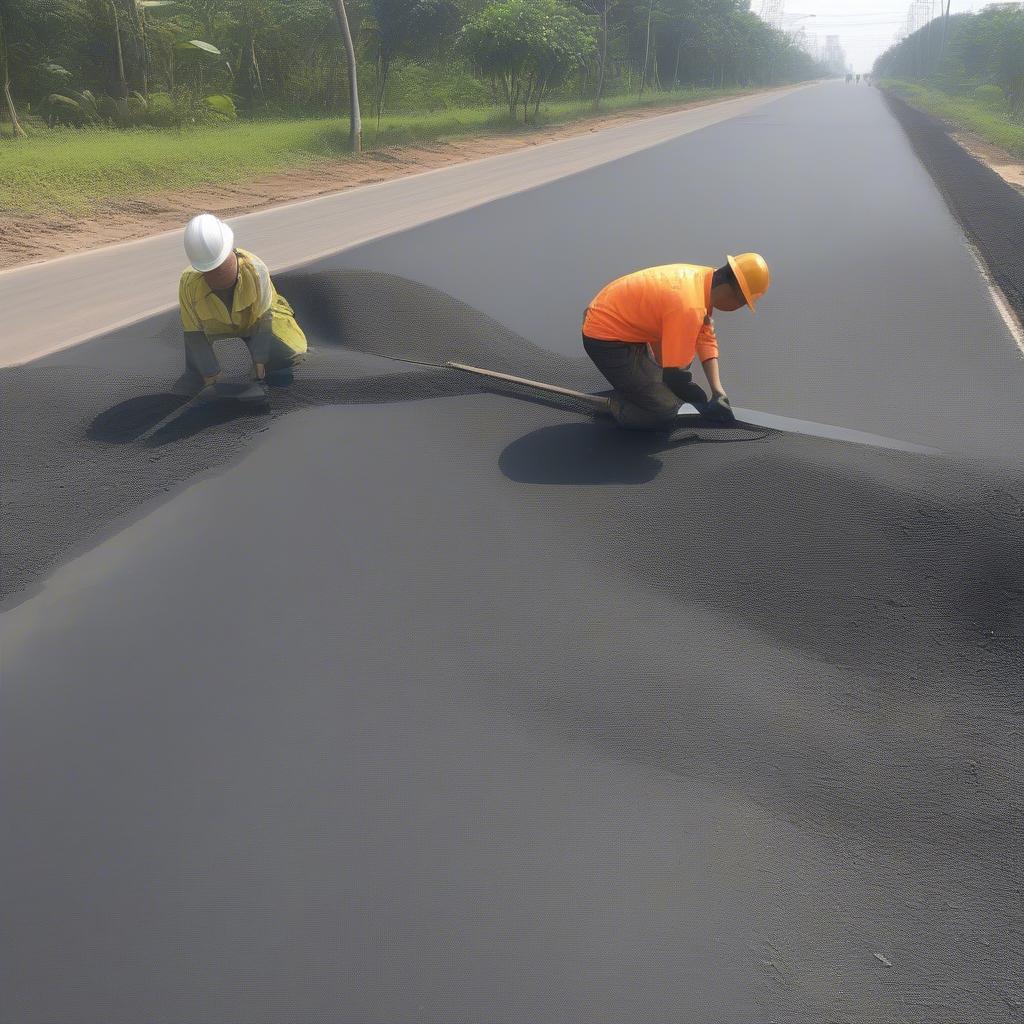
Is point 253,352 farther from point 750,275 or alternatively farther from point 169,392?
point 750,275

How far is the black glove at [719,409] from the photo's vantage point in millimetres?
4895

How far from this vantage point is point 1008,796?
2.91 meters

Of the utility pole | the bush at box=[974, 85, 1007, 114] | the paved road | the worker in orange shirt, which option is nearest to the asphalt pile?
the worker in orange shirt

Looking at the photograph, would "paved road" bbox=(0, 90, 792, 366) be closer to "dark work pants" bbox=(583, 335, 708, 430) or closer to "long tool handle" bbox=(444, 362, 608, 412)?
"long tool handle" bbox=(444, 362, 608, 412)

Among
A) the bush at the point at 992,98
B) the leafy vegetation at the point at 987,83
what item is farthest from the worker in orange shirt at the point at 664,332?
the bush at the point at 992,98

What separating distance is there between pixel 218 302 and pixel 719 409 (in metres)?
2.89

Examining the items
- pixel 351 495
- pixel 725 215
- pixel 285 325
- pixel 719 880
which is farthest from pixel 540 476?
pixel 725 215

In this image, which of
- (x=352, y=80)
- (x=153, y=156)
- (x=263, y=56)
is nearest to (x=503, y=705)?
(x=153, y=156)

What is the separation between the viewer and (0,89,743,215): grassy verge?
12.7 meters

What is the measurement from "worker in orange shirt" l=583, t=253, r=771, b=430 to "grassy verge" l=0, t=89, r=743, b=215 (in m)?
9.65

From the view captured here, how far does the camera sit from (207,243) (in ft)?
16.5

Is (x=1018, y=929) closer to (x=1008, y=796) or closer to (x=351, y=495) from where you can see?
(x=1008, y=796)

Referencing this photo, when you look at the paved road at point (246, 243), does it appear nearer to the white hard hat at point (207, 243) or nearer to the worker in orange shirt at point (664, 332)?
the white hard hat at point (207, 243)

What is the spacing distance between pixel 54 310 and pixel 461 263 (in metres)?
3.86
